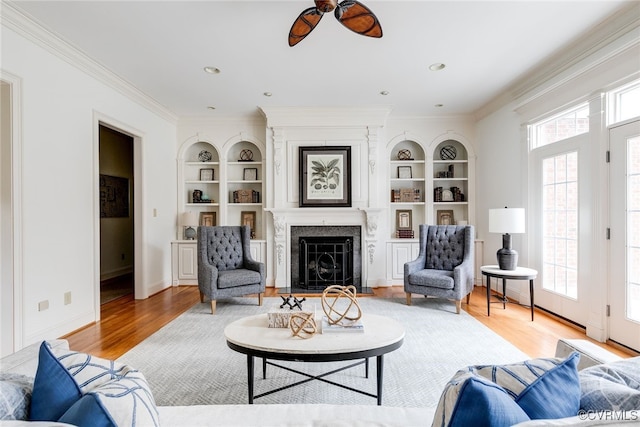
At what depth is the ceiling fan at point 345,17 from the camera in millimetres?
2195

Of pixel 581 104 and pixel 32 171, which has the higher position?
pixel 581 104

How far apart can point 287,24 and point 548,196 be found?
10.7 ft

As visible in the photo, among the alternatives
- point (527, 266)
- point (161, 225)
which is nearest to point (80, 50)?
point (161, 225)

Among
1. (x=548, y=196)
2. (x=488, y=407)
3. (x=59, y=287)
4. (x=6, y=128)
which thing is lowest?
(x=59, y=287)

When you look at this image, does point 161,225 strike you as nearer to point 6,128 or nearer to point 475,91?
point 6,128

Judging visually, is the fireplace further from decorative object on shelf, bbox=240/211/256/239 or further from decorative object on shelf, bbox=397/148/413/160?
decorative object on shelf, bbox=397/148/413/160

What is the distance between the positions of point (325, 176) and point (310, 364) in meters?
3.13

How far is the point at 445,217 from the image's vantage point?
5645 mm

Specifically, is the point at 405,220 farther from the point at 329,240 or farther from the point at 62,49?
the point at 62,49

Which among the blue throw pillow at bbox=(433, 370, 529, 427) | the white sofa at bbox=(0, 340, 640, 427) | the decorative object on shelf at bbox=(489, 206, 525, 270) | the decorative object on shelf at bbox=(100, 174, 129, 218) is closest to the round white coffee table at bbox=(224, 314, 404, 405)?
the white sofa at bbox=(0, 340, 640, 427)

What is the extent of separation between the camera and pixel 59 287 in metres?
3.13

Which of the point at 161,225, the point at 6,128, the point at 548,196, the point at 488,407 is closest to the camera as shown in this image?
the point at 488,407

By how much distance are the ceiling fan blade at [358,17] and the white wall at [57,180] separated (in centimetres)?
257

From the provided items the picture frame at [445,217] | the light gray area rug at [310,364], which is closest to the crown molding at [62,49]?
the light gray area rug at [310,364]
